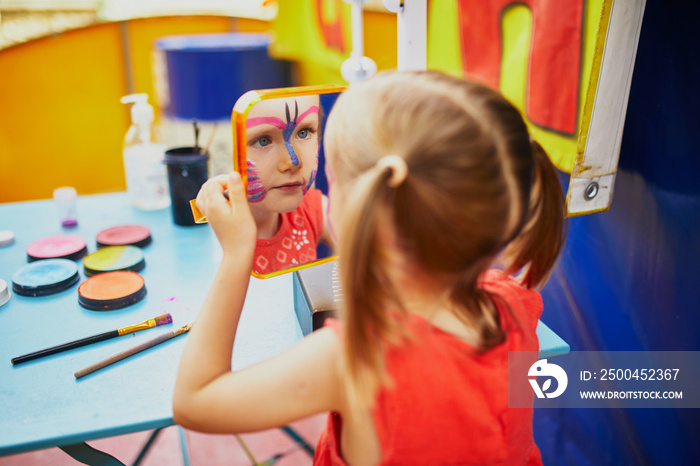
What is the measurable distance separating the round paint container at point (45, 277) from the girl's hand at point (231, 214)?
0.36 m

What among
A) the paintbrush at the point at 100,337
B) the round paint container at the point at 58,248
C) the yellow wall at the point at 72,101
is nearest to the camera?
the paintbrush at the point at 100,337

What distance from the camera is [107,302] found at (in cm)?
80

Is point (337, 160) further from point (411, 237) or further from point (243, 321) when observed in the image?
point (243, 321)

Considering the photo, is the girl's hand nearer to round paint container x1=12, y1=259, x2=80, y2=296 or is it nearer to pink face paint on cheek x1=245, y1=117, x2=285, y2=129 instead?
pink face paint on cheek x1=245, y1=117, x2=285, y2=129

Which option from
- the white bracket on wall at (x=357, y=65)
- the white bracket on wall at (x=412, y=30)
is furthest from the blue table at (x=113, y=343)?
the white bracket on wall at (x=412, y=30)

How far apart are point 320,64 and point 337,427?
5.16 feet

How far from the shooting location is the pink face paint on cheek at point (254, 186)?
65cm

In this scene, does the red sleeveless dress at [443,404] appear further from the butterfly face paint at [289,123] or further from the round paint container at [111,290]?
the round paint container at [111,290]

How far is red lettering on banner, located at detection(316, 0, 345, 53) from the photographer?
5.65 ft

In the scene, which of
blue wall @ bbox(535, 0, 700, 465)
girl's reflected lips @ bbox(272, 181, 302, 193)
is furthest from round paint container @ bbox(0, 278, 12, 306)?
blue wall @ bbox(535, 0, 700, 465)

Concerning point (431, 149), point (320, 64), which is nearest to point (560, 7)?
point (431, 149)

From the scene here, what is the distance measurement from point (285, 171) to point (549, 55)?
A: 15.3 inches

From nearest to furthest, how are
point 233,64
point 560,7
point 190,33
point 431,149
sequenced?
point 431,149
point 560,7
point 233,64
point 190,33

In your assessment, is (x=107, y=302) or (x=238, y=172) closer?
(x=238, y=172)
